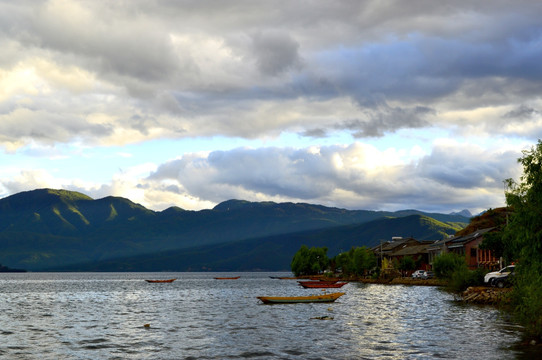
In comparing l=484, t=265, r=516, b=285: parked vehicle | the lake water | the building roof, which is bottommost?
the lake water

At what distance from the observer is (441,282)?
135 meters

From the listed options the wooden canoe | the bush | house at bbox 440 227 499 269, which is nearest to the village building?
→ house at bbox 440 227 499 269

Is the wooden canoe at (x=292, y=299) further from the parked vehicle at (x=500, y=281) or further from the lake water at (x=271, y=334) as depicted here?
the parked vehicle at (x=500, y=281)

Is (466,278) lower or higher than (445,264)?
lower

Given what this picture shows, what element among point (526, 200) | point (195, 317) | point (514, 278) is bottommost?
point (195, 317)

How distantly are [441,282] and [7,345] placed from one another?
10555 cm

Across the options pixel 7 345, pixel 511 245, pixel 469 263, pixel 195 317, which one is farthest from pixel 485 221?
pixel 7 345

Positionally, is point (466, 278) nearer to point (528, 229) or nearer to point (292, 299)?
point (292, 299)

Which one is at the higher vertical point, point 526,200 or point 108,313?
point 526,200

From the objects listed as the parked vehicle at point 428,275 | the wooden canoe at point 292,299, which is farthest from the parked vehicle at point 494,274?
the parked vehicle at point 428,275

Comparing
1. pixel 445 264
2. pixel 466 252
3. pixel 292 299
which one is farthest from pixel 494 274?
pixel 466 252

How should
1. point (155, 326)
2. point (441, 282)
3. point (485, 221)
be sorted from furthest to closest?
point (485, 221) < point (441, 282) < point (155, 326)

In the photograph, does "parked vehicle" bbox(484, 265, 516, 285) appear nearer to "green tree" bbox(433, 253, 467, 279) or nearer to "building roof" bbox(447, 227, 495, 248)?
"green tree" bbox(433, 253, 467, 279)

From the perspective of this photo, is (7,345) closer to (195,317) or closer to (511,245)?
(195,317)
